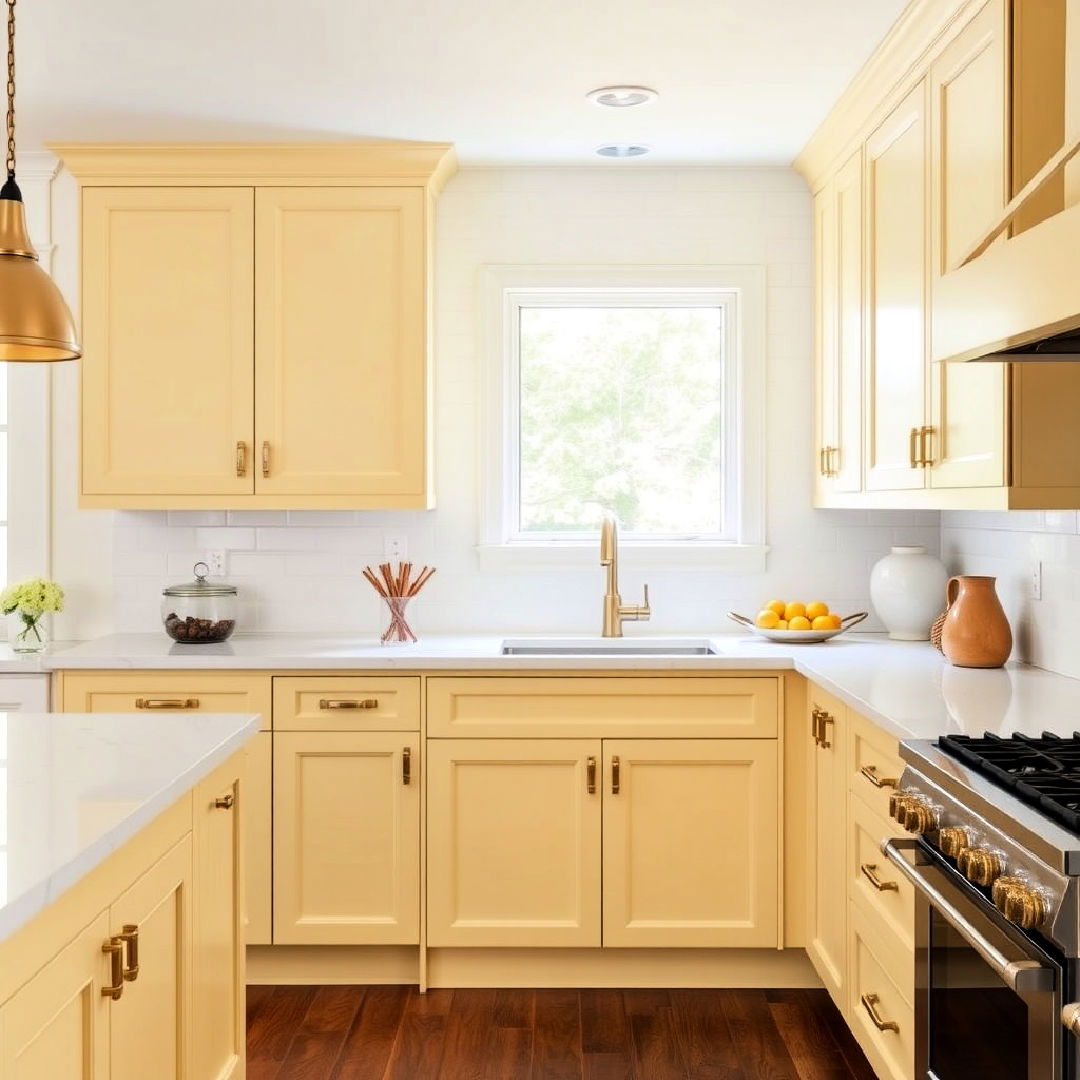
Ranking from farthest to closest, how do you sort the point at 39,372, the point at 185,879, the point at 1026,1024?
1. the point at 39,372
2. the point at 185,879
3. the point at 1026,1024

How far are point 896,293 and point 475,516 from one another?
1.56 meters

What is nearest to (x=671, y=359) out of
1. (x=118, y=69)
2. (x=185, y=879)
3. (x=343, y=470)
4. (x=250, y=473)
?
(x=343, y=470)

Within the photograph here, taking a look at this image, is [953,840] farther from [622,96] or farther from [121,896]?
[622,96]

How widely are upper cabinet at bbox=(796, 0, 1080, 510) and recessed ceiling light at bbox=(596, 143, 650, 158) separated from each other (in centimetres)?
51

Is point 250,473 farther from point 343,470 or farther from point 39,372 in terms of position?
point 39,372

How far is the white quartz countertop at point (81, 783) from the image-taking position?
134 centimetres

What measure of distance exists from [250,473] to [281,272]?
1.98 ft

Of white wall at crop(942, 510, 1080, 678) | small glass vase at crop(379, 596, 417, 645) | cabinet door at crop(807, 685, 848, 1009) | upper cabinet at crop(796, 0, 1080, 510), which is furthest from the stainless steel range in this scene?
small glass vase at crop(379, 596, 417, 645)

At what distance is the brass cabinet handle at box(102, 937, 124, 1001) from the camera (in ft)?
5.17

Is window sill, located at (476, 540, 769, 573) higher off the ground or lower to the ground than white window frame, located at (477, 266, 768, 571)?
lower

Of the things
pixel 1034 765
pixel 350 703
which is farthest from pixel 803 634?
pixel 1034 765

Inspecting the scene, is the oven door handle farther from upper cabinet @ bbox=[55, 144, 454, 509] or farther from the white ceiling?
upper cabinet @ bbox=[55, 144, 454, 509]

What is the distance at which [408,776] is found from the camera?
3299 millimetres

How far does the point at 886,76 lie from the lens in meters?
2.93
